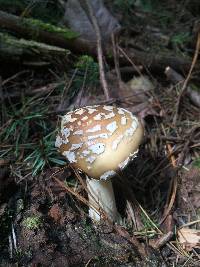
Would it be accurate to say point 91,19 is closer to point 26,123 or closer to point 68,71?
point 68,71

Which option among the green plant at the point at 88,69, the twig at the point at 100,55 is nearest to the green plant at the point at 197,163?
the twig at the point at 100,55

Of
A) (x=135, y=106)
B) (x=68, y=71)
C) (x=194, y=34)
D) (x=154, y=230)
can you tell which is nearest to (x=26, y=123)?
(x=68, y=71)

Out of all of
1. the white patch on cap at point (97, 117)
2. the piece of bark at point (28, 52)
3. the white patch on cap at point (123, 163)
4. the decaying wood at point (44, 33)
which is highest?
the decaying wood at point (44, 33)

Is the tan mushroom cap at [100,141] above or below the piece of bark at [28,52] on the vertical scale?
below

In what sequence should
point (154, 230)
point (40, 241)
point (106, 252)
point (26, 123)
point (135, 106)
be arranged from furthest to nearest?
1. point (135, 106)
2. point (26, 123)
3. point (154, 230)
4. point (106, 252)
5. point (40, 241)

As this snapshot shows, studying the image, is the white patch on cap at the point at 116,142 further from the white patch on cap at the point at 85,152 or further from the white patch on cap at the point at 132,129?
the white patch on cap at the point at 85,152

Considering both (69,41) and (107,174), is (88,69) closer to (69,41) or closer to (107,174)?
(69,41)

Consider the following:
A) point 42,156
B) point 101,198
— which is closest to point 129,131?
point 101,198
